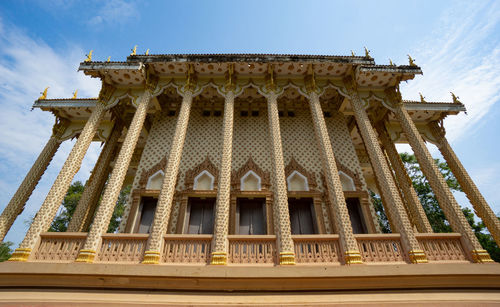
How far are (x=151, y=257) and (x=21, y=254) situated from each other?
3.18m

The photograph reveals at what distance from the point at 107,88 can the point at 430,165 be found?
38.5 feet

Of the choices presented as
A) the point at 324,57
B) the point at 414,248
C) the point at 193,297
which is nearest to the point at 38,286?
the point at 193,297

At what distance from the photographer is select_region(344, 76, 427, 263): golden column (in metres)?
6.13

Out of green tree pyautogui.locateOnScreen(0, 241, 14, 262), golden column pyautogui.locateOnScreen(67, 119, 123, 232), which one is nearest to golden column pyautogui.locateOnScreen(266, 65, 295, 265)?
golden column pyautogui.locateOnScreen(67, 119, 123, 232)

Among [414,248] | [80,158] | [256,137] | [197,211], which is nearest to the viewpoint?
[414,248]

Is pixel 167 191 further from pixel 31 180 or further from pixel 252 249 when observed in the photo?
pixel 31 180

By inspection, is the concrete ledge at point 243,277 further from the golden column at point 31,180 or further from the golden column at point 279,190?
the golden column at point 31,180

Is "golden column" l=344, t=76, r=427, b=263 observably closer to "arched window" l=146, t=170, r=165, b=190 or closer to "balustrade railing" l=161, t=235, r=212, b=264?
"balustrade railing" l=161, t=235, r=212, b=264

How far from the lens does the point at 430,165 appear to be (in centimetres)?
799

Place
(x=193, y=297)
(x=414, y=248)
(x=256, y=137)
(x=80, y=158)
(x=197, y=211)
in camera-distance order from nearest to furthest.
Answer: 1. (x=193, y=297)
2. (x=414, y=248)
3. (x=80, y=158)
4. (x=197, y=211)
5. (x=256, y=137)

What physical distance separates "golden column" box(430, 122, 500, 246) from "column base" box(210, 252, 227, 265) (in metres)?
8.15

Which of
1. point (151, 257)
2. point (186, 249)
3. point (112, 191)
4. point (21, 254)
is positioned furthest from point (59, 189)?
Result: point (186, 249)

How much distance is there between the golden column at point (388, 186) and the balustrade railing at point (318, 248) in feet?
5.89

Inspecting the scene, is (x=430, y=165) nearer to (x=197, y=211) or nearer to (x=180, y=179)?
(x=197, y=211)
